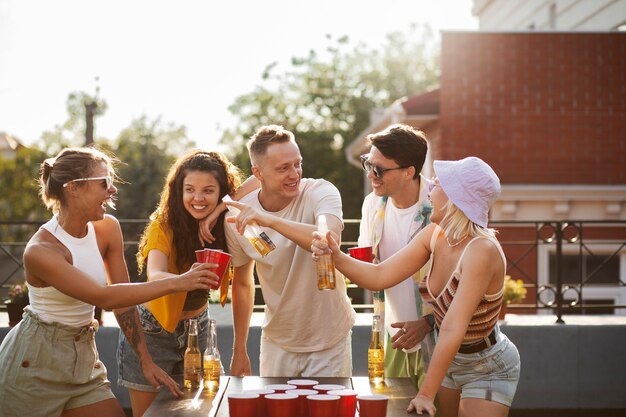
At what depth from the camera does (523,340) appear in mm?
8508

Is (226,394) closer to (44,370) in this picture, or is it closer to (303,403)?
(303,403)

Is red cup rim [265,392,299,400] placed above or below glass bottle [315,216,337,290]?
below

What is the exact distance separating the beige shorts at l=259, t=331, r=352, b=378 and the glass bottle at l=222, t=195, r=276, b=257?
709 millimetres

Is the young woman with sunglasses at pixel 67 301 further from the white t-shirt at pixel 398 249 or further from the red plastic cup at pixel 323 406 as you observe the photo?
the white t-shirt at pixel 398 249

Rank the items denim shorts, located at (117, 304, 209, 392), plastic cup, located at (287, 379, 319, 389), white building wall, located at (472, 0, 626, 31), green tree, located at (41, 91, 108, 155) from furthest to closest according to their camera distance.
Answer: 1. green tree, located at (41, 91, 108, 155)
2. white building wall, located at (472, 0, 626, 31)
3. denim shorts, located at (117, 304, 209, 392)
4. plastic cup, located at (287, 379, 319, 389)

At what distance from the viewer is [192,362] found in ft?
13.7

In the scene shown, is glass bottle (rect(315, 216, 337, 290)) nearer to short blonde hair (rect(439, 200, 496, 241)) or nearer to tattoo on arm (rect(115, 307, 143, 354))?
short blonde hair (rect(439, 200, 496, 241))

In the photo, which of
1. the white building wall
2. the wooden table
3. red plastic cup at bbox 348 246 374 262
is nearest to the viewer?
the wooden table

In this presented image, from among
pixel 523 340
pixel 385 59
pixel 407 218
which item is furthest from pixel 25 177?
pixel 407 218

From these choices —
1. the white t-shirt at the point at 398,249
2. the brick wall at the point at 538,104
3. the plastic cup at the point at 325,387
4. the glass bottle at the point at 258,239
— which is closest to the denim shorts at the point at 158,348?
the glass bottle at the point at 258,239

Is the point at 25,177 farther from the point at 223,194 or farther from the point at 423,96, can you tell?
the point at 223,194

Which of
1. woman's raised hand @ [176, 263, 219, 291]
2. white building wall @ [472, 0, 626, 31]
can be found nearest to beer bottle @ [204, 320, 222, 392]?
woman's raised hand @ [176, 263, 219, 291]

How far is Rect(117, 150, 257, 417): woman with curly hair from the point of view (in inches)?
180

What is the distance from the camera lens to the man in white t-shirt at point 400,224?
4.63 metres
